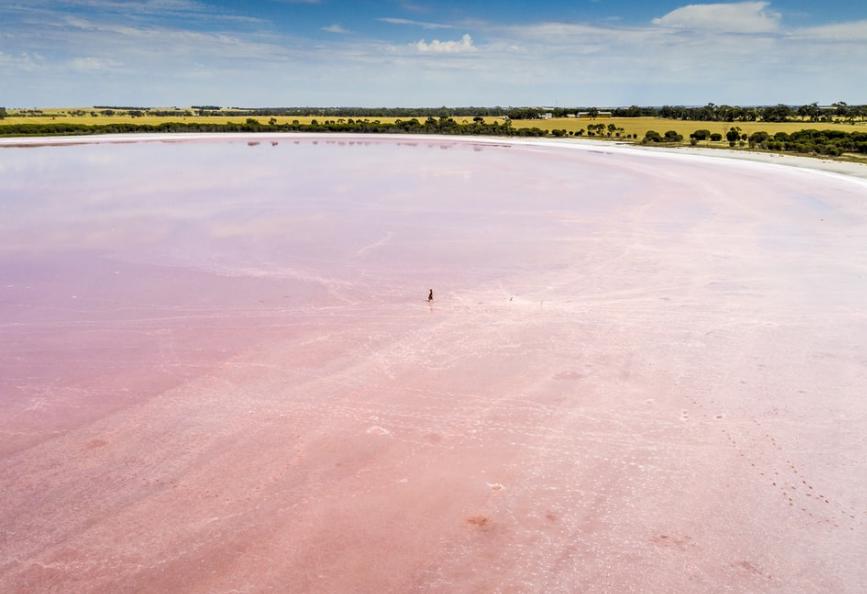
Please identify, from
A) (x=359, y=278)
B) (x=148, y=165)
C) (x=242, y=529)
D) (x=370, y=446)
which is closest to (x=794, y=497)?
(x=370, y=446)

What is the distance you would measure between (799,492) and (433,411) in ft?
15.1

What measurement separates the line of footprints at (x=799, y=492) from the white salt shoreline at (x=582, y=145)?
101ft

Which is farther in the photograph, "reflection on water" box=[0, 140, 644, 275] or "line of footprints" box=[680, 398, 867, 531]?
"reflection on water" box=[0, 140, 644, 275]

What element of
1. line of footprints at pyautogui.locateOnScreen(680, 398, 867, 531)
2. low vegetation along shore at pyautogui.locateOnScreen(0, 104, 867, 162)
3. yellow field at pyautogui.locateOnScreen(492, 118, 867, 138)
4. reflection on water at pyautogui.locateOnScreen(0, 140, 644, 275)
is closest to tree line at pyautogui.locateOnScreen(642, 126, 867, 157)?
low vegetation along shore at pyautogui.locateOnScreen(0, 104, 867, 162)

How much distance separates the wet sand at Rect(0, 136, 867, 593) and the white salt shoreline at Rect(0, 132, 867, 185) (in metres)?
21.9

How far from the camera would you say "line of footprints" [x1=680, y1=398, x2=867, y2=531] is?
722 centimetres

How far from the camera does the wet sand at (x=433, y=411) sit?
6641 millimetres

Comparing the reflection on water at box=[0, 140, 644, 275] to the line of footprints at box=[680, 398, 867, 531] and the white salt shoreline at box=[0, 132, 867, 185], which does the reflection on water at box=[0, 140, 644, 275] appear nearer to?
the line of footprints at box=[680, 398, 867, 531]

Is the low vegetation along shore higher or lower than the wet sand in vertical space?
higher

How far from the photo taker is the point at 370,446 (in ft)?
28.2

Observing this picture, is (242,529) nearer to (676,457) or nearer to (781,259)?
(676,457)

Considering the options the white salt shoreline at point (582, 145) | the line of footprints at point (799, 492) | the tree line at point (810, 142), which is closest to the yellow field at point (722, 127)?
the tree line at point (810, 142)

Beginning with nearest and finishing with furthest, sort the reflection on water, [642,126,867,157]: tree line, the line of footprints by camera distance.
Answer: the line of footprints < the reflection on water < [642,126,867,157]: tree line

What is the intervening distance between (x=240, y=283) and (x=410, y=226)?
8086 mm
